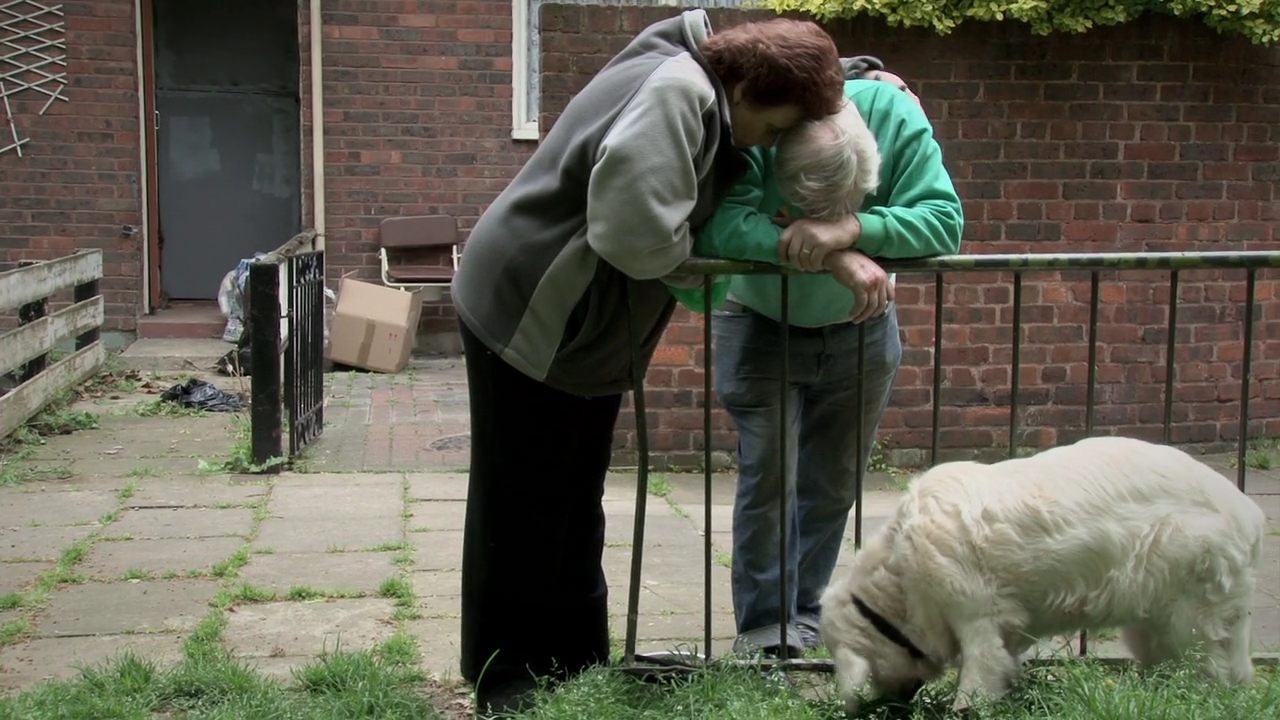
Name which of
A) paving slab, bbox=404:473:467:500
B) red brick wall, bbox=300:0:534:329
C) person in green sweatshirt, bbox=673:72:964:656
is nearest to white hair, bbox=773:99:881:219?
person in green sweatshirt, bbox=673:72:964:656

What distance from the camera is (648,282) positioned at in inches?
119

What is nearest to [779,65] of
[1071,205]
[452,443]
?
[1071,205]

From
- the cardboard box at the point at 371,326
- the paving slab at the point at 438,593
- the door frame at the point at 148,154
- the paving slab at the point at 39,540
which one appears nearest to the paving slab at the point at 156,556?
the paving slab at the point at 39,540

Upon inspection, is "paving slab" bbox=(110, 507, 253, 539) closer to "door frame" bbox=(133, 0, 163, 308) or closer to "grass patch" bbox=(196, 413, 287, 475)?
"grass patch" bbox=(196, 413, 287, 475)

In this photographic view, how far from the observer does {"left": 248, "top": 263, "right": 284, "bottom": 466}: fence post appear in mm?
6305

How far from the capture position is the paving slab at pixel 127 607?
412 centimetres

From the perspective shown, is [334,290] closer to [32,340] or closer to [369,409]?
[369,409]

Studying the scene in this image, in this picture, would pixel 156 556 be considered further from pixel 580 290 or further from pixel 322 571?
pixel 580 290

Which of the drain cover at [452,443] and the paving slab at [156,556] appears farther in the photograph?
the drain cover at [452,443]

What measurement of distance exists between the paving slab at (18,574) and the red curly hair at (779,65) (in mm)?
3268

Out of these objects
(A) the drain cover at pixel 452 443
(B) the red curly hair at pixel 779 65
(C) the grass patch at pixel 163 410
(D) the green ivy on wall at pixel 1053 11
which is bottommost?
(A) the drain cover at pixel 452 443

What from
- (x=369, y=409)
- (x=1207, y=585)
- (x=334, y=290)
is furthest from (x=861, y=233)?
(x=334, y=290)

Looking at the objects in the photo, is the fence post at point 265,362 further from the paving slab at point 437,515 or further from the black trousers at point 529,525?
the black trousers at point 529,525

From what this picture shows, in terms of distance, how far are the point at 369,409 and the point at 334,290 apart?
2885 mm
